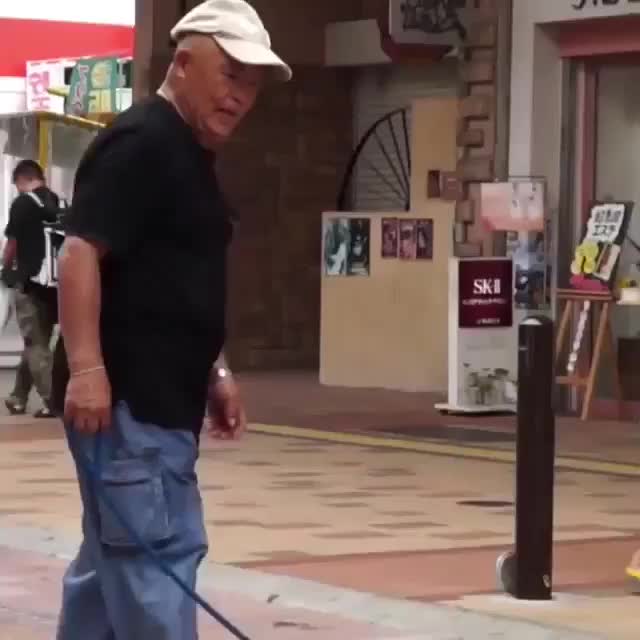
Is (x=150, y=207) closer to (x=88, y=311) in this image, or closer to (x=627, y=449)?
(x=88, y=311)

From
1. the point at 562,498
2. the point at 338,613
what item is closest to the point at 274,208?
the point at 562,498

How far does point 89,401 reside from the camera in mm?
5312

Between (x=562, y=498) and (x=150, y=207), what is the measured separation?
702cm

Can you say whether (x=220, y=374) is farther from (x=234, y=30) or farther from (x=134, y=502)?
(x=234, y=30)

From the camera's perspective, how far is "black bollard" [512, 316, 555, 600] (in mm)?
8586

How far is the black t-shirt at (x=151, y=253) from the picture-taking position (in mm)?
5414

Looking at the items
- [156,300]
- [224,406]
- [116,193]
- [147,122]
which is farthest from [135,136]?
[224,406]

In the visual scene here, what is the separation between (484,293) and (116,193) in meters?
11.8

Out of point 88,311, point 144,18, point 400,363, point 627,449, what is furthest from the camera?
point 144,18

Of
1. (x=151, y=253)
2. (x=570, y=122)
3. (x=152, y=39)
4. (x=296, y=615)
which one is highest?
(x=152, y=39)

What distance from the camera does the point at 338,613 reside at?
8266mm

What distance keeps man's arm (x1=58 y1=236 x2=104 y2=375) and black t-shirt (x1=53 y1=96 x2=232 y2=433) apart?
6 centimetres

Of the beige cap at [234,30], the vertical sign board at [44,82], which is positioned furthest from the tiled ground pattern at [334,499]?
the vertical sign board at [44,82]

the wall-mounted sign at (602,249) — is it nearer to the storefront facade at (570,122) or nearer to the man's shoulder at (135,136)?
the storefront facade at (570,122)
